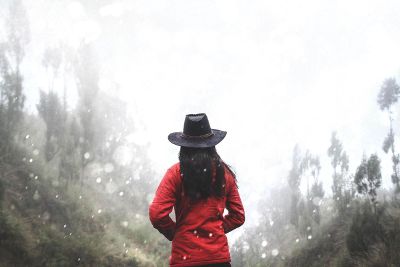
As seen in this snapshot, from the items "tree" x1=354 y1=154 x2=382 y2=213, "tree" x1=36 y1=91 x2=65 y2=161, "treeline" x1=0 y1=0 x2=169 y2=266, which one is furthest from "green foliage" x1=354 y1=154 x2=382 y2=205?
"tree" x1=36 y1=91 x2=65 y2=161

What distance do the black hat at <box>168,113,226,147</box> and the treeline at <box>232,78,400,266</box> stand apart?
18.8 feet

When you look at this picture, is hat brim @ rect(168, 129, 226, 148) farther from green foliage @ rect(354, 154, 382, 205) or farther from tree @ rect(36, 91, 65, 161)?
tree @ rect(36, 91, 65, 161)

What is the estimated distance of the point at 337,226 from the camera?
1297cm

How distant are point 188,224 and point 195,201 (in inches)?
6.3

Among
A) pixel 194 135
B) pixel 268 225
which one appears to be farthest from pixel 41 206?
pixel 268 225

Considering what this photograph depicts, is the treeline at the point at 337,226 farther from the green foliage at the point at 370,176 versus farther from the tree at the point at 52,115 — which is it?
the tree at the point at 52,115

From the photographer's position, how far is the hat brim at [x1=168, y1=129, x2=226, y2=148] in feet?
9.87

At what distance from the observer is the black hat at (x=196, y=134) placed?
3.05 m

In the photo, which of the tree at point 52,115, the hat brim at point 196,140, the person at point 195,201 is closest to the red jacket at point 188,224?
the person at point 195,201

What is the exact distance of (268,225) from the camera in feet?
75.7

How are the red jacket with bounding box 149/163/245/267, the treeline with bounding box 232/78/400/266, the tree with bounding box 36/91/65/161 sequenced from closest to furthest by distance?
the red jacket with bounding box 149/163/245/267 → the treeline with bounding box 232/78/400/266 → the tree with bounding box 36/91/65/161

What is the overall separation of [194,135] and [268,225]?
68.6 feet

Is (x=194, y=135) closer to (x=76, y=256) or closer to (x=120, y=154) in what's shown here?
(x=76, y=256)

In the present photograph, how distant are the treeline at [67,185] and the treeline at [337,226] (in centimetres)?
439
